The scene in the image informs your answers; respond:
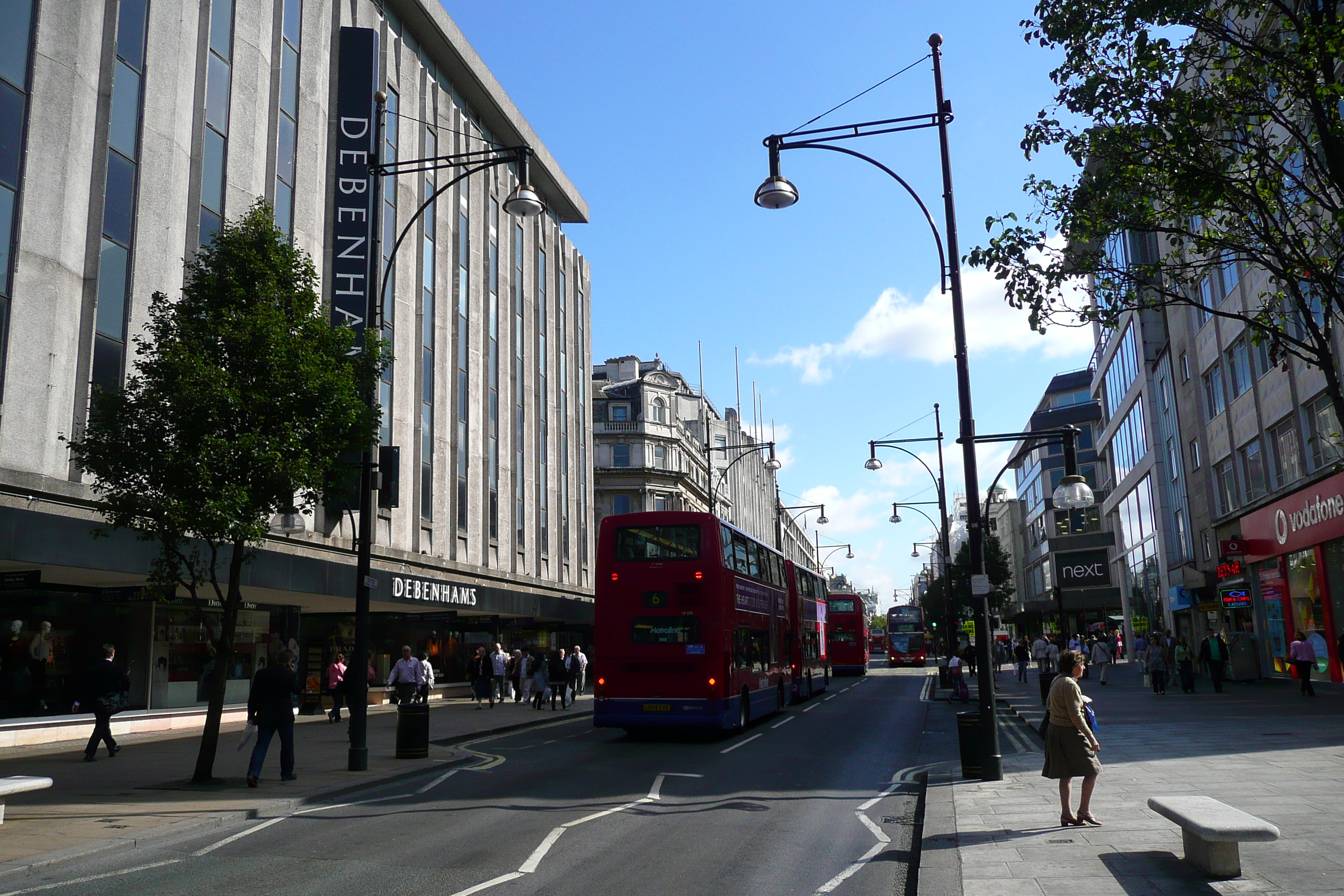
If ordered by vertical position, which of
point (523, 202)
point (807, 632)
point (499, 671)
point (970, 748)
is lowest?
point (970, 748)

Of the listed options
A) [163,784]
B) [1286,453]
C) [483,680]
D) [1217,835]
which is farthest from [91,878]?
[1286,453]

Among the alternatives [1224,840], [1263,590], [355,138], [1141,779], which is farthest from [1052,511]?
[1224,840]

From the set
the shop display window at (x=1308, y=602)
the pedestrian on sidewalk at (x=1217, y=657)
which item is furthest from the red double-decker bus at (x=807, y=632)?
the shop display window at (x=1308, y=602)

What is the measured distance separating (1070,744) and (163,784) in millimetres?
10982

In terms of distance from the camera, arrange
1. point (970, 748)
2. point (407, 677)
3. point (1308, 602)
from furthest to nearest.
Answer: point (1308, 602) → point (407, 677) → point (970, 748)

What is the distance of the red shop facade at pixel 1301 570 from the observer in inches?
1041

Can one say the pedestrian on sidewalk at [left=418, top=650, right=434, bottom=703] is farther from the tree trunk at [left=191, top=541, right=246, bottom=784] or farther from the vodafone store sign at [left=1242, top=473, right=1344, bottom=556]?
the vodafone store sign at [left=1242, top=473, right=1344, bottom=556]

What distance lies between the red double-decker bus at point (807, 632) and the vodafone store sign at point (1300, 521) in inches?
533

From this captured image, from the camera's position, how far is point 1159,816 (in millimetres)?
10086

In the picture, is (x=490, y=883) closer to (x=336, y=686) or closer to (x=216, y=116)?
(x=336, y=686)

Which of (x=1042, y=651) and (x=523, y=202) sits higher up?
(x=523, y=202)

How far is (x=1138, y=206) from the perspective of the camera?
10.6 metres

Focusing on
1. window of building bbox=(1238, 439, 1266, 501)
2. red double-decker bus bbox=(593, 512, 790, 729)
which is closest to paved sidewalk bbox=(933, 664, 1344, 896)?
red double-decker bus bbox=(593, 512, 790, 729)

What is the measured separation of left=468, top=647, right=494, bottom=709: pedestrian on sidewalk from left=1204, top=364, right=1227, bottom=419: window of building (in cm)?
2571
